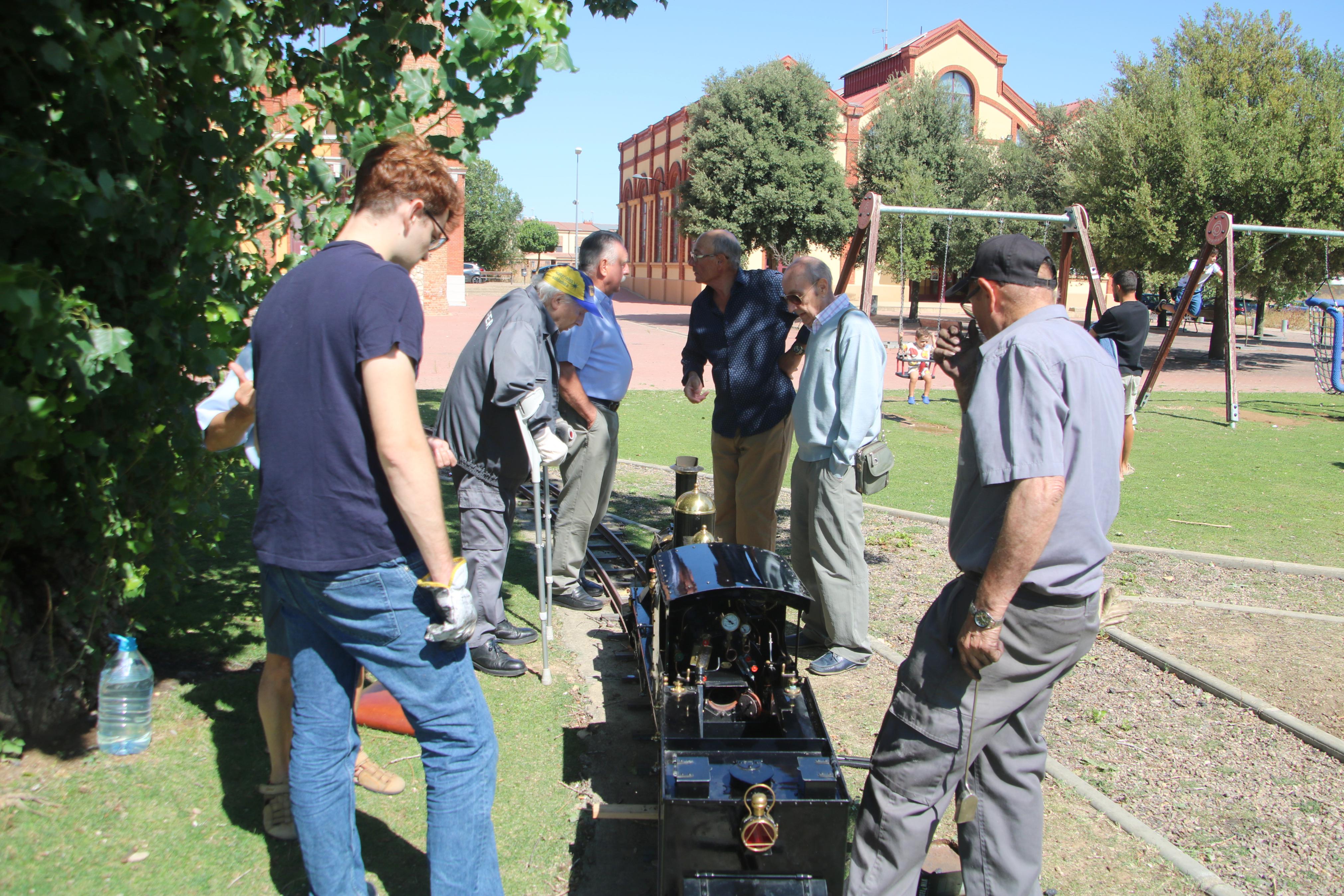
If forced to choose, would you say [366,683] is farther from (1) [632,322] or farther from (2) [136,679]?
(1) [632,322]

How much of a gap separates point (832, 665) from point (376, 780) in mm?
2362

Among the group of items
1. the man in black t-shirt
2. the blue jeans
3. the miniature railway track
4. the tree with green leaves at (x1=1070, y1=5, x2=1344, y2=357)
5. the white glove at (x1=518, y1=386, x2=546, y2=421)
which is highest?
the tree with green leaves at (x1=1070, y1=5, x2=1344, y2=357)

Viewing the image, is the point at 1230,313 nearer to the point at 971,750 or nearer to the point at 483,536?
the point at 483,536

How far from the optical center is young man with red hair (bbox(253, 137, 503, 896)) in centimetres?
225

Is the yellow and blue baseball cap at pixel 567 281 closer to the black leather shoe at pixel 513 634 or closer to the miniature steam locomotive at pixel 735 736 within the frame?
the miniature steam locomotive at pixel 735 736

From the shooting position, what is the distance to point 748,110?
1364 inches

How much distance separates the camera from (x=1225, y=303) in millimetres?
14930

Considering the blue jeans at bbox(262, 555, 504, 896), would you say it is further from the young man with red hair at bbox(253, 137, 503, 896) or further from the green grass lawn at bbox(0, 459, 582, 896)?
the green grass lawn at bbox(0, 459, 582, 896)

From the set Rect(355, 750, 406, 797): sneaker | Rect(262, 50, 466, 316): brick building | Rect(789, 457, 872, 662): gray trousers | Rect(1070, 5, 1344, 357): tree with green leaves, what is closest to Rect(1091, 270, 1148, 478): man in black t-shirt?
Rect(789, 457, 872, 662): gray trousers

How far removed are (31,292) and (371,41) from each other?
5.41 feet

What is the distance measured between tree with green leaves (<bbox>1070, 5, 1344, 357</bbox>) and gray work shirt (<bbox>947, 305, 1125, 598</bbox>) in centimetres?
2269

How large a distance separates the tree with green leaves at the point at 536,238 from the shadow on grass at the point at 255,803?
3573 inches

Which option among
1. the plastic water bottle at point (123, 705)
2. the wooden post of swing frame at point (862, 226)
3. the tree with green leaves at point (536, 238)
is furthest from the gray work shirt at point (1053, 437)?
the tree with green leaves at point (536, 238)

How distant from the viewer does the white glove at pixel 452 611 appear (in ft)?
7.55
